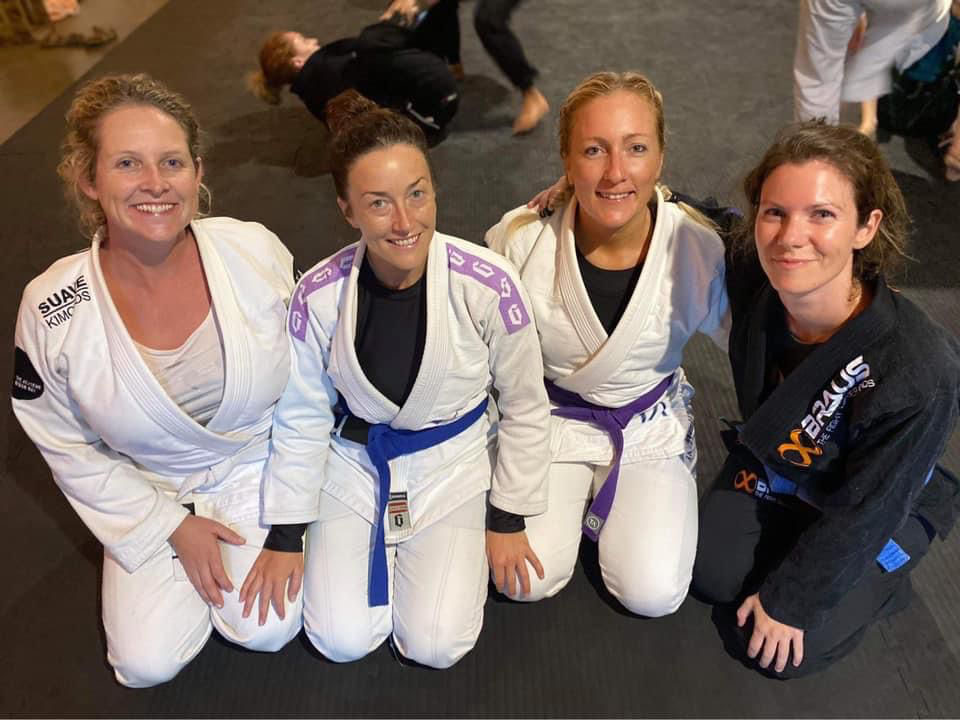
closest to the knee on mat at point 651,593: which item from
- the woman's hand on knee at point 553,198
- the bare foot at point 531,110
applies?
the woman's hand on knee at point 553,198

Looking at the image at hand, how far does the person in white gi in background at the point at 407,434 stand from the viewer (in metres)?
1.41

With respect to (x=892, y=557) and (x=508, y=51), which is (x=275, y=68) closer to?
(x=508, y=51)

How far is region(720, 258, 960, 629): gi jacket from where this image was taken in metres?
1.24

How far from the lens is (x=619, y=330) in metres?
1.49


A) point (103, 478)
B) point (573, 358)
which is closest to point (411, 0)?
point (573, 358)

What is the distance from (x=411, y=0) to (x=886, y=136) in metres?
2.12

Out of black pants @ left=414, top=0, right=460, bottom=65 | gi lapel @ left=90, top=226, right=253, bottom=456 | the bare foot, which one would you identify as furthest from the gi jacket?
black pants @ left=414, top=0, right=460, bottom=65

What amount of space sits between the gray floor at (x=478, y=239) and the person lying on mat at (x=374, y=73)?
22cm

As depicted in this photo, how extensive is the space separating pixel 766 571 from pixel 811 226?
78 cm

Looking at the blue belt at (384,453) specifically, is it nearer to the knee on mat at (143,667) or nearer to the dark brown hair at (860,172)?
the knee on mat at (143,667)

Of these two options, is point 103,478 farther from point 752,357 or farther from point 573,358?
point 752,357

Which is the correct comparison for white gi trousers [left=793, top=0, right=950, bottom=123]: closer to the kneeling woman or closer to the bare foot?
the bare foot

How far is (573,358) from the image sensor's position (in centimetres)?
157

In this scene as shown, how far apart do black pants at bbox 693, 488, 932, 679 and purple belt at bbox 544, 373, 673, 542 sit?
24 centimetres
